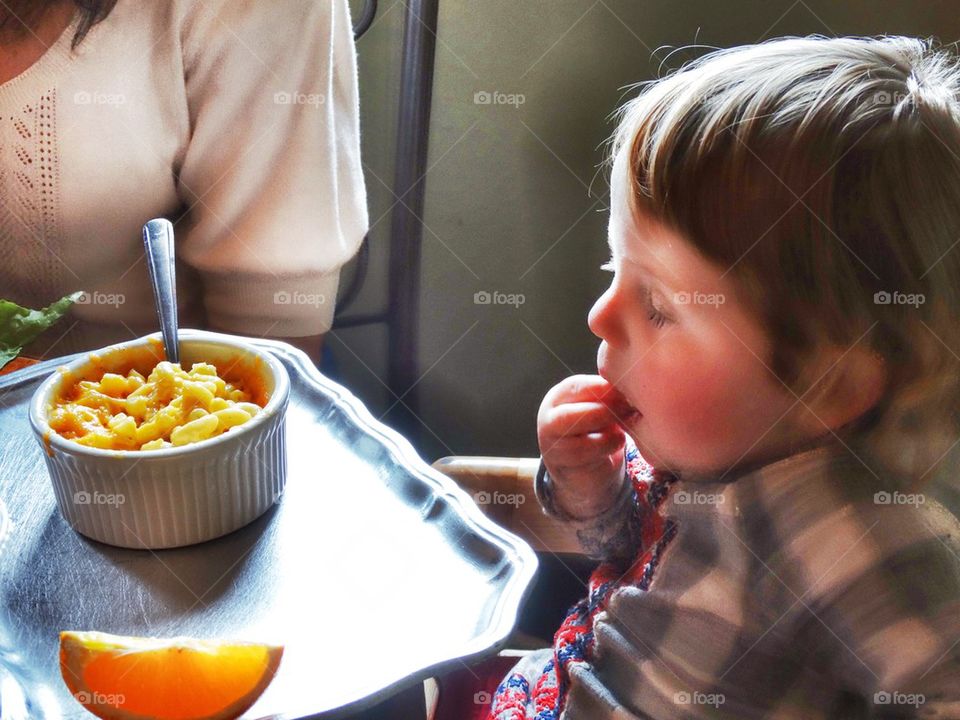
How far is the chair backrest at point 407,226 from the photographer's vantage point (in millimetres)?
876

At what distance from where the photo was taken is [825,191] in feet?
1.58

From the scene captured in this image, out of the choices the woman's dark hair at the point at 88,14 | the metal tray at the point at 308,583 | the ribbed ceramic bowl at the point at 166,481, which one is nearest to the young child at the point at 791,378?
the metal tray at the point at 308,583

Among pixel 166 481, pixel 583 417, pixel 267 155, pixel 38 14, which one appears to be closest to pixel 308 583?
pixel 166 481

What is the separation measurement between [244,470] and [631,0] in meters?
0.54

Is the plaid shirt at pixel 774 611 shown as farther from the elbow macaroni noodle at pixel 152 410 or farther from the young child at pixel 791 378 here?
the elbow macaroni noodle at pixel 152 410

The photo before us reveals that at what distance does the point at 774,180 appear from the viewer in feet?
1.60

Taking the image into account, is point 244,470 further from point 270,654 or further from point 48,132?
point 48,132

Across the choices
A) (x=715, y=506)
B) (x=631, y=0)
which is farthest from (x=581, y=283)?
(x=715, y=506)

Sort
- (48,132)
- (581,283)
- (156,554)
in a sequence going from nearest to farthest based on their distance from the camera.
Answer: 1. (156,554)
2. (48,132)
3. (581,283)

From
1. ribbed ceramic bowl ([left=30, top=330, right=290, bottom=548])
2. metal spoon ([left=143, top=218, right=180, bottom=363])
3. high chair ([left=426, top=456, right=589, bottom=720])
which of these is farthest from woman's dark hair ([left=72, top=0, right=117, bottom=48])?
high chair ([left=426, top=456, right=589, bottom=720])

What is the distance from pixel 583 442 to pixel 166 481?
0.94ft

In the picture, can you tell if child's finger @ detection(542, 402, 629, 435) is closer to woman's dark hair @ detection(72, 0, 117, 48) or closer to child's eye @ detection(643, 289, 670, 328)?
child's eye @ detection(643, 289, 670, 328)

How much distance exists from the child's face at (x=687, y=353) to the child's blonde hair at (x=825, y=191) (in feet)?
0.04

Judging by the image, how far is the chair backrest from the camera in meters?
0.88
